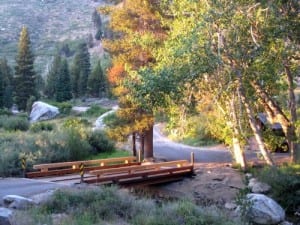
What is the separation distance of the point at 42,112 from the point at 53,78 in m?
19.3

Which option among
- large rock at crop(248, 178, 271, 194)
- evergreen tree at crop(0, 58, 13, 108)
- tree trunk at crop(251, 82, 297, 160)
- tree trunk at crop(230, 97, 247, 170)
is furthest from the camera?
evergreen tree at crop(0, 58, 13, 108)

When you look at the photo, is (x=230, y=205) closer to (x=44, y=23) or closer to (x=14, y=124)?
(x=14, y=124)

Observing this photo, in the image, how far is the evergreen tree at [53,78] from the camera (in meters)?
79.5

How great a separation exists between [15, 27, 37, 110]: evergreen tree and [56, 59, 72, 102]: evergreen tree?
25.7 feet

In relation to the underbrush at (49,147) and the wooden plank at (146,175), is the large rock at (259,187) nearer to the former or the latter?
the wooden plank at (146,175)

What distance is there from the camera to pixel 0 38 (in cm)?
13300

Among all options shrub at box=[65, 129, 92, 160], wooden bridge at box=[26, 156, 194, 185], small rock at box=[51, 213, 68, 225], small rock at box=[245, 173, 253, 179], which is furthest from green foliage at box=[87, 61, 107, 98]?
small rock at box=[51, 213, 68, 225]

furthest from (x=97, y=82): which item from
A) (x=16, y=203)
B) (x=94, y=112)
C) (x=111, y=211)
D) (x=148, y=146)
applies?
(x=111, y=211)

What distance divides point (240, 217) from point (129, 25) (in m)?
15.4

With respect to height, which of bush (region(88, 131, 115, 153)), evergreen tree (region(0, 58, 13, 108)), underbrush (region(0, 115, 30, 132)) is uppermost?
evergreen tree (region(0, 58, 13, 108))

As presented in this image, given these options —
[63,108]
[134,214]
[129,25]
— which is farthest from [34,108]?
[134,214]

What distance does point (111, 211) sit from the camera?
44.6 ft

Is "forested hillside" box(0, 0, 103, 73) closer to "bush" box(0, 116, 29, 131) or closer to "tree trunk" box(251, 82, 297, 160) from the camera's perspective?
"bush" box(0, 116, 29, 131)

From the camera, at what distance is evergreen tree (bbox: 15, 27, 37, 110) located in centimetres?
6656
